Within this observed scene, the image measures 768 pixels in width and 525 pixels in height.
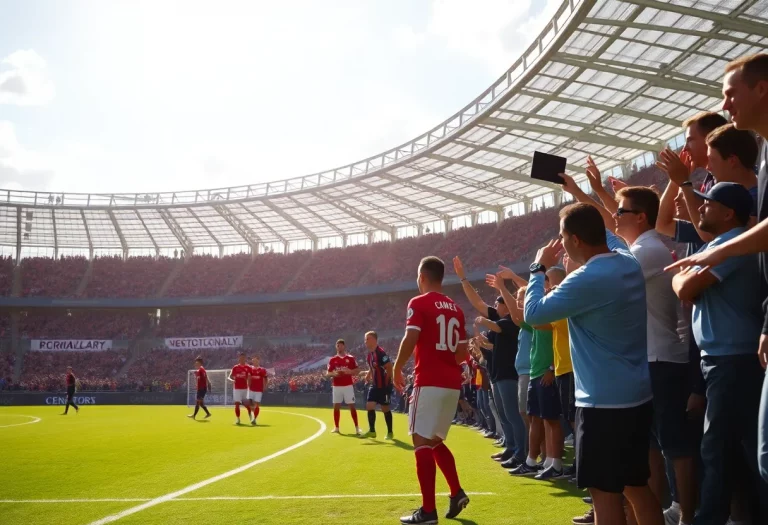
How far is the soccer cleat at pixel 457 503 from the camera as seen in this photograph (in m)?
5.18

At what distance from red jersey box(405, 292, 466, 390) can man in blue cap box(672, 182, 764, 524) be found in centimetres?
235

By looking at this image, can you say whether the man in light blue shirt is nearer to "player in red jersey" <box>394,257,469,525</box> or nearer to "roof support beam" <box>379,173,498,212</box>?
"player in red jersey" <box>394,257,469,525</box>

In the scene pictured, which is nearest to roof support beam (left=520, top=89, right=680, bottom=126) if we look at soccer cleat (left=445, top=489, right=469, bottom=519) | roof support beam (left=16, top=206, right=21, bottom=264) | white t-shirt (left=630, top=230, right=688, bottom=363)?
white t-shirt (left=630, top=230, right=688, bottom=363)

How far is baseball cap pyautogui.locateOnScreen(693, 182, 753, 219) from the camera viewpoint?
339 centimetres

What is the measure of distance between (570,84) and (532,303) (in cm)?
2260

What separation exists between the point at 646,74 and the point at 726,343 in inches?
874

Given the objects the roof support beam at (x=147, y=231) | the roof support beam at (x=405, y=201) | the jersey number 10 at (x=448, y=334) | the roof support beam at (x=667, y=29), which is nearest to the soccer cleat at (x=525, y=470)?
the jersey number 10 at (x=448, y=334)

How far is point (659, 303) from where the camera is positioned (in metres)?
4.50

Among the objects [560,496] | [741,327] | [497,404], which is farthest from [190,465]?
[741,327]

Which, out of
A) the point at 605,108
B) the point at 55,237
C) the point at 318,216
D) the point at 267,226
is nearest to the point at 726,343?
the point at 605,108

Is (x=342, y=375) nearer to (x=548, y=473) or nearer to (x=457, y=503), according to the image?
(x=548, y=473)

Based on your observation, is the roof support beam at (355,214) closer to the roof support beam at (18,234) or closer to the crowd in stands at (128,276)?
the crowd in stands at (128,276)

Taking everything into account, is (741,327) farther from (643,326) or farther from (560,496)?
(560,496)

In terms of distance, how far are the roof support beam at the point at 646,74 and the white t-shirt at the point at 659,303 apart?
19180 millimetres
